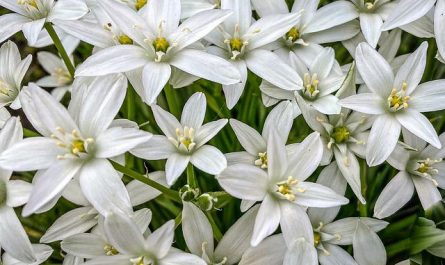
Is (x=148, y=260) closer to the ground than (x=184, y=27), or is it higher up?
closer to the ground

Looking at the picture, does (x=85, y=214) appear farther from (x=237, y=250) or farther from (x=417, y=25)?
(x=417, y=25)

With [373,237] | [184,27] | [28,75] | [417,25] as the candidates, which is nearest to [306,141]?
[373,237]

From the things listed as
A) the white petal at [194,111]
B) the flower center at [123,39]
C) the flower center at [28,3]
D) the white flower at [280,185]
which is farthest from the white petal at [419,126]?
the flower center at [28,3]

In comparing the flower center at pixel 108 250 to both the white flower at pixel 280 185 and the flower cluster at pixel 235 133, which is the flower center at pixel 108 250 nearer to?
the flower cluster at pixel 235 133

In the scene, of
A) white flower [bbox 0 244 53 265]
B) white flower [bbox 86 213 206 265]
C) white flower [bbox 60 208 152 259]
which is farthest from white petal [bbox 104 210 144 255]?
white flower [bbox 0 244 53 265]

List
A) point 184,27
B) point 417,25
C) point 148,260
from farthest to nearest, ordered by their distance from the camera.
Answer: point 417,25
point 184,27
point 148,260

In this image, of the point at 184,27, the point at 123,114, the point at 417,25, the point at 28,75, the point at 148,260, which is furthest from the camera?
the point at 28,75

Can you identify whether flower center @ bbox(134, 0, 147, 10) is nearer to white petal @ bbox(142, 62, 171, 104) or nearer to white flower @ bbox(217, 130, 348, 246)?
white petal @ bbox(142, 62, 171, 104)
